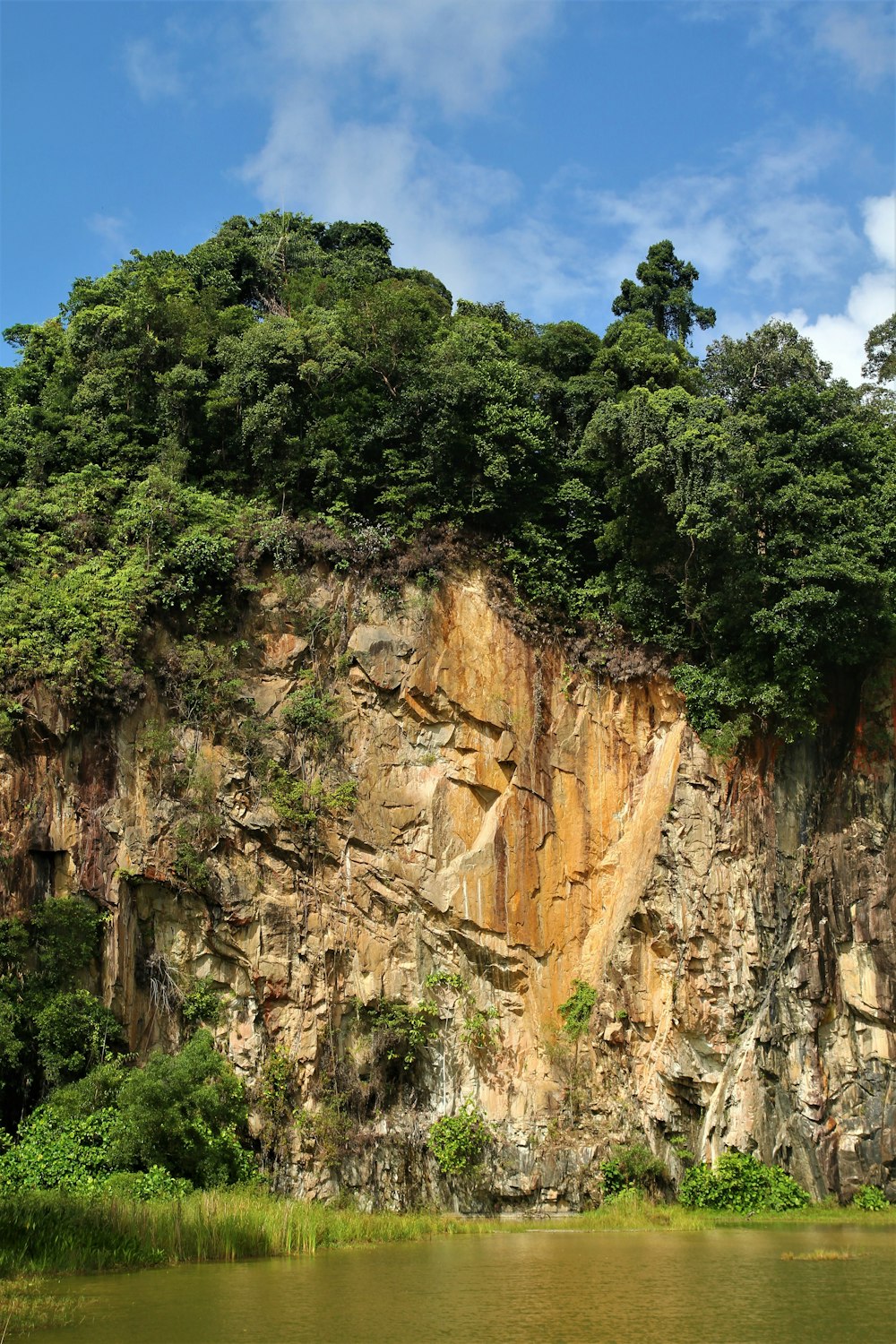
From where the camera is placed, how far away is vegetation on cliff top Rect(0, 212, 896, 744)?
64.1ft

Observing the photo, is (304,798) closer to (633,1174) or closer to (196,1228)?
(633,1174)

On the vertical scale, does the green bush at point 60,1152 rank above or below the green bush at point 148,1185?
above

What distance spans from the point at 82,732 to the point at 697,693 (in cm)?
1040

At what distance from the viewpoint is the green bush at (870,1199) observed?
17.3 metres

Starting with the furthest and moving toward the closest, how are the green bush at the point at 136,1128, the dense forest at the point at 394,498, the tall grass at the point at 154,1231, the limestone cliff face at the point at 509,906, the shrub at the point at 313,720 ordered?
the shrub at the point at 313,720 < the dense forest at the point at 394,498 < the limestone cliff face at the point at 509,906 < the green bush at the point at 136,1128 < the tall grass at the point at 154,1231

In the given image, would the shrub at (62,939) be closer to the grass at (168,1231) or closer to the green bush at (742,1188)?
the grass at (168,1231)

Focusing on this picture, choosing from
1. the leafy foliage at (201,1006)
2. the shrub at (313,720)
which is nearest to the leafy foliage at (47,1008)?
the leafy foliage at (201,1006)

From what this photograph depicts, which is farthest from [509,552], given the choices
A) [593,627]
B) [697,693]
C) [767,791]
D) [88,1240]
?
[88,1240]

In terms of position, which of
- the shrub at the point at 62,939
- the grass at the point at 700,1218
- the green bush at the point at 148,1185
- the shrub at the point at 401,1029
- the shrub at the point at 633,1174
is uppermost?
the shrub at the point at 62,939

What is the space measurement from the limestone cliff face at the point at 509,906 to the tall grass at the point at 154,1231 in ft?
12.5

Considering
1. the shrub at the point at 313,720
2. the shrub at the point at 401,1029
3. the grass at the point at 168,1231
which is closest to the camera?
the grass at the point at 168,1231

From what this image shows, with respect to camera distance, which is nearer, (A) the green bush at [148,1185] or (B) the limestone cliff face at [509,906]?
(A) the green bush at [148,1185]

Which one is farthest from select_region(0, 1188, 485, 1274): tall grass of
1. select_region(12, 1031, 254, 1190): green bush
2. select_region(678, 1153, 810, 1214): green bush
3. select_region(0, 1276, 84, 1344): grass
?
select_region(678, 1153, 810, 1214): green bush

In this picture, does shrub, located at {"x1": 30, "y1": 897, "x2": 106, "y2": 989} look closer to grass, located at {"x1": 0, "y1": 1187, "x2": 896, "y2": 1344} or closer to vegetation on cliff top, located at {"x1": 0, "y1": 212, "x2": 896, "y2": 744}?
vegetation on cliff top, located at {"x1": 0, "y1": 212, "x2": 896, "y2": 744}
